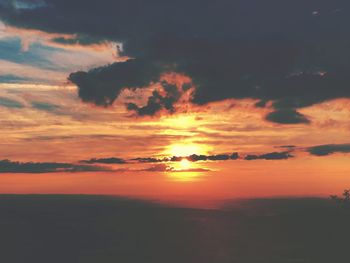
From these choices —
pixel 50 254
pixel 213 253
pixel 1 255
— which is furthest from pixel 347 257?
pixel 1 255

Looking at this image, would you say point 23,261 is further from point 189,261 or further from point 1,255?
point 189,261

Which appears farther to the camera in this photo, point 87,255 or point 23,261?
point 87,255

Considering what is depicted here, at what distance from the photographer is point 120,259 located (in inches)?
7288

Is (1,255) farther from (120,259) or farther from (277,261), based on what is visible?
(277,261)

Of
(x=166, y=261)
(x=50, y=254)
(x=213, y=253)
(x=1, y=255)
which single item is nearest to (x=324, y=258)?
(x=213, y=253)

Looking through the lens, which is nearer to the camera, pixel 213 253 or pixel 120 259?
pixel 120 259

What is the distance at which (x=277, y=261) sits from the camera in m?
180

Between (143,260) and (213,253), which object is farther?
(213,253)

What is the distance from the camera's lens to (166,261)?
603 ft

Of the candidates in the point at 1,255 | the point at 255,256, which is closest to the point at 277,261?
the point at 255,256

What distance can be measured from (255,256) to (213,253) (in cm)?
1642

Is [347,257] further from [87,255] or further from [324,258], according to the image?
[87,255]

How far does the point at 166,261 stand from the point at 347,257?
57.6 m

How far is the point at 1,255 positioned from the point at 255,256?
275 feet
